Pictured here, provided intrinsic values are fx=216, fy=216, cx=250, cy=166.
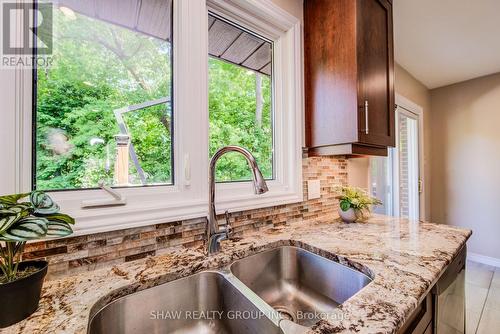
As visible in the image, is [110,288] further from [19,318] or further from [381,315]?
[381,315]

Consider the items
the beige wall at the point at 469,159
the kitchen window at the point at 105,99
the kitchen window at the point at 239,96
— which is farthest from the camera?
the beige wall at the point at 469,159

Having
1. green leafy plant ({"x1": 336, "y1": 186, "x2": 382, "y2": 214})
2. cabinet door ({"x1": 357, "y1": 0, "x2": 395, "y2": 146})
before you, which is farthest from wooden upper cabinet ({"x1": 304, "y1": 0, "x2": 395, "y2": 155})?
green leafy plant ({"x1": 336, "y1": 186, "x2": 382, "y2": 214})

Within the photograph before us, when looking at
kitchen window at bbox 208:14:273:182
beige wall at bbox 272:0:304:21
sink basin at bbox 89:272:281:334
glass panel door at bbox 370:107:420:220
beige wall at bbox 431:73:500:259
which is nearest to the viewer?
sink basin at bbox 89:272:281:334

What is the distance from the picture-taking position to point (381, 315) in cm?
46

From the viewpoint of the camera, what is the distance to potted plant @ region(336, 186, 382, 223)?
1268 mm

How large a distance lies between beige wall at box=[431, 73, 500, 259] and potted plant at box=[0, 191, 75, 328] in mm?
3942

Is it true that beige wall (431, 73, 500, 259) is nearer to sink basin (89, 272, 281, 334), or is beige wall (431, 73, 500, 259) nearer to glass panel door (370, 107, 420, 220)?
glass panel door (370, 107, 420, 220)

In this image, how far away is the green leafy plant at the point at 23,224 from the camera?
41cm

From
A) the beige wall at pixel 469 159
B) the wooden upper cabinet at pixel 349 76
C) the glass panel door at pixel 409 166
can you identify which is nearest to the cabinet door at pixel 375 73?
the wooden upper cabinet at pixel 349 76

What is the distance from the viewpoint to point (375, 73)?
4.13ft

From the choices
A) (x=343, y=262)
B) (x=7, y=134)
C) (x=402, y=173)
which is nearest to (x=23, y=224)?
(x=7, y=134)

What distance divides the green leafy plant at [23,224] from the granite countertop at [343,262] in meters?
0.14

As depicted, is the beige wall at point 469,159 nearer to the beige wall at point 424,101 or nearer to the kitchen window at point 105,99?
the beige wall at point 424,101

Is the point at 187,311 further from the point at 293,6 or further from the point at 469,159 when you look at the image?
the point at 469,159
